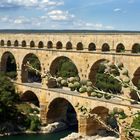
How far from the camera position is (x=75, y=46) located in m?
32.8

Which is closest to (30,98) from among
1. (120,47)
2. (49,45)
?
(49,45)

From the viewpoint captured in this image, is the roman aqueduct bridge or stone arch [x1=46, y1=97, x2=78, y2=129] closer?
the roman aqueduct bridge

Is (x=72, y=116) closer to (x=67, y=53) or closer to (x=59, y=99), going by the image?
(x=59, y=99)

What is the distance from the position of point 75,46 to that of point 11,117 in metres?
8.66

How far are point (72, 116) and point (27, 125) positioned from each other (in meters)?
5.52

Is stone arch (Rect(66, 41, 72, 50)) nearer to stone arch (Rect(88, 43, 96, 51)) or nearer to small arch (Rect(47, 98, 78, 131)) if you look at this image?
stone arch (Rect(88, 43, 96, 51))

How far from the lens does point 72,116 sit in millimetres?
39062

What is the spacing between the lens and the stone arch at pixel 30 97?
39062mm

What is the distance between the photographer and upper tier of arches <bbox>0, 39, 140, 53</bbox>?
28642 millimetres

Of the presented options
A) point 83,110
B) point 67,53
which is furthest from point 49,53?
point 83,110

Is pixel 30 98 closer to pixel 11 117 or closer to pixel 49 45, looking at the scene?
pixel 11 117

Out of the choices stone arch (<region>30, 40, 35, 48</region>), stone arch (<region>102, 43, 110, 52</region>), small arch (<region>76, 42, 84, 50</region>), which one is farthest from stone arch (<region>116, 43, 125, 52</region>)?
stone arch (<region>30, 40, 35, 48</region>)

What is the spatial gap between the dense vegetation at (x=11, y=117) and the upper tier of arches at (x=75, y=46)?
484 centimetres

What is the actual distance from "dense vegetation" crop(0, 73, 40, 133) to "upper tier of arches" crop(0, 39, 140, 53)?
15.9 feet
